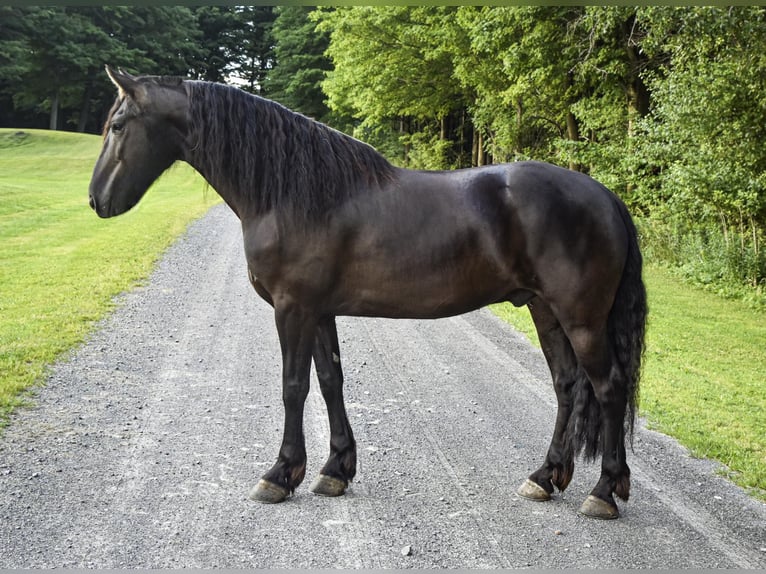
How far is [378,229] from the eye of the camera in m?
3.68

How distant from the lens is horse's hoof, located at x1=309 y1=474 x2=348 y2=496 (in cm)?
391

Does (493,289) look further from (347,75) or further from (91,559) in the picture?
(347,75)

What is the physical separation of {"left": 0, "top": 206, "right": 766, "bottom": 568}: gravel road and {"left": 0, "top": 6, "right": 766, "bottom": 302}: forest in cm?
521

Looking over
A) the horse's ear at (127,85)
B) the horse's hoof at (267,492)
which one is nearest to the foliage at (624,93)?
the horse's ear at (127,85)

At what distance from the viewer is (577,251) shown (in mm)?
3611

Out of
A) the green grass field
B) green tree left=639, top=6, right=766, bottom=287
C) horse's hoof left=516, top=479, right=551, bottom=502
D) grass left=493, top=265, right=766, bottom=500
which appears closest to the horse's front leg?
the green grass field

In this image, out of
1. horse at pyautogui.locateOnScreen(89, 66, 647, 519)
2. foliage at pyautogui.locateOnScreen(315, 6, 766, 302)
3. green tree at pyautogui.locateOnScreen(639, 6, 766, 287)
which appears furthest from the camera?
foliage at pyautogui.locateOnScreen(315, 6, 766, 302)

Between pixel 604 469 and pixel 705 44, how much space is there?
7229 mm

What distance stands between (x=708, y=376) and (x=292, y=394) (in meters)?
4.70

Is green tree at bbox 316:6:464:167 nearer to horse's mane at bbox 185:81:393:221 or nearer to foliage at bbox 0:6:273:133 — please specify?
foliage at bbox 0:6:273:133

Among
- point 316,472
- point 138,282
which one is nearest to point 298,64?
point 138,282

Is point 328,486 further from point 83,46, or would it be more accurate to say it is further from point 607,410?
point 83,46

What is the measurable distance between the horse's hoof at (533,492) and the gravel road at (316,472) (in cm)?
5

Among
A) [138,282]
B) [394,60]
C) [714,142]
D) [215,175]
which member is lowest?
[138,282]
